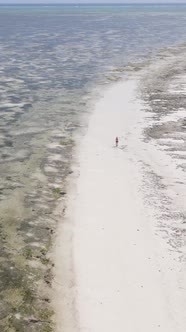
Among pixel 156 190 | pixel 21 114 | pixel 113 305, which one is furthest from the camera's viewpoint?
pixel 21 114

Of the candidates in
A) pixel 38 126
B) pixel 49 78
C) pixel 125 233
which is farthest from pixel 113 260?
pixel 49 78

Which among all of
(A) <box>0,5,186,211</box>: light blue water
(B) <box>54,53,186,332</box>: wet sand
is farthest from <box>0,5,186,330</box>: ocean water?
(B) <box>54,53,186,332</box>: wet sand

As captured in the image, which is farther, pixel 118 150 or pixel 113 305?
pixel 118 150

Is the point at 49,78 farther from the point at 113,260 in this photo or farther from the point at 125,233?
the point at 113,260

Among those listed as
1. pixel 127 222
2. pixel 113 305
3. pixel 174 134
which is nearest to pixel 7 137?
pixel 174 134

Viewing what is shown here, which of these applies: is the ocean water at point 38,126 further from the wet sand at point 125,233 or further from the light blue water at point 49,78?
the wet sand at point 125,233

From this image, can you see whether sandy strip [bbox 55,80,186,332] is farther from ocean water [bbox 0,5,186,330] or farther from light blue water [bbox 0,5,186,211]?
light blue water [bbox 0,5,186,211]

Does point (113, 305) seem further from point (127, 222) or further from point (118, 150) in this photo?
point (118, 150)

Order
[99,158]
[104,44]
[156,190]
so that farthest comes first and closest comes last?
[104,44] → [99,158] → [156,190]
